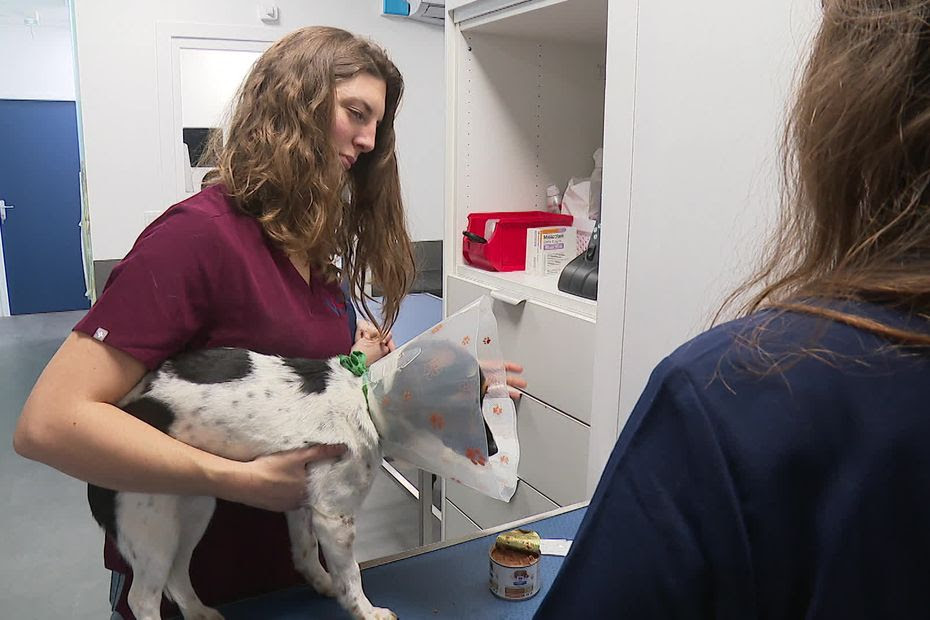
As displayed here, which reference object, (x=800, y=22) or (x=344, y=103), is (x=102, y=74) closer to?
(x=344, y=103)

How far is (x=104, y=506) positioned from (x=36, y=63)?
23.9 feet

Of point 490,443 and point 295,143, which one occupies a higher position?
point 295,143

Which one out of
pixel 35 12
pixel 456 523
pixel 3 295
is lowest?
pixel 456 523

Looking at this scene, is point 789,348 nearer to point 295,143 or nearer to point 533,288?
point 295,143

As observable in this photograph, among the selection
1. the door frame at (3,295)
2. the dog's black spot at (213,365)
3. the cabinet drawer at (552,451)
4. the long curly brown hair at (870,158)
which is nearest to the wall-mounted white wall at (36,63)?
the door frame at (3,295)

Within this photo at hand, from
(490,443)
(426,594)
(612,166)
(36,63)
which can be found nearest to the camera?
(490,443)

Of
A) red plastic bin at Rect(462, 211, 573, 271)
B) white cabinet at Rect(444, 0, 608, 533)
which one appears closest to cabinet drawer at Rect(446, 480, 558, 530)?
white cabinet at Rect(444, 0, 608, 533)

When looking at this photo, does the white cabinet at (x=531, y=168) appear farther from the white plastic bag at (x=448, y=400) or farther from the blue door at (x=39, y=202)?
the blue door at (x=39, y=202)

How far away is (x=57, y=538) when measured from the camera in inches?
122

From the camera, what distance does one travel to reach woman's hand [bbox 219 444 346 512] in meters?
0.98

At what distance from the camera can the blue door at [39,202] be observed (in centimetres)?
676

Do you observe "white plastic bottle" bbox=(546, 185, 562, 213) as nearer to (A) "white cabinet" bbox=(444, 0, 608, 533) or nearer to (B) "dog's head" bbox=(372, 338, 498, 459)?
(A) "white cabinet" bbox=(444, 0, 608, 533)

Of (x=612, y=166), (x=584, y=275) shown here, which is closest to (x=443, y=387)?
(x=612, y=166)

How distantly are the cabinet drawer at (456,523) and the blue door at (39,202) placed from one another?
5.97 meters
